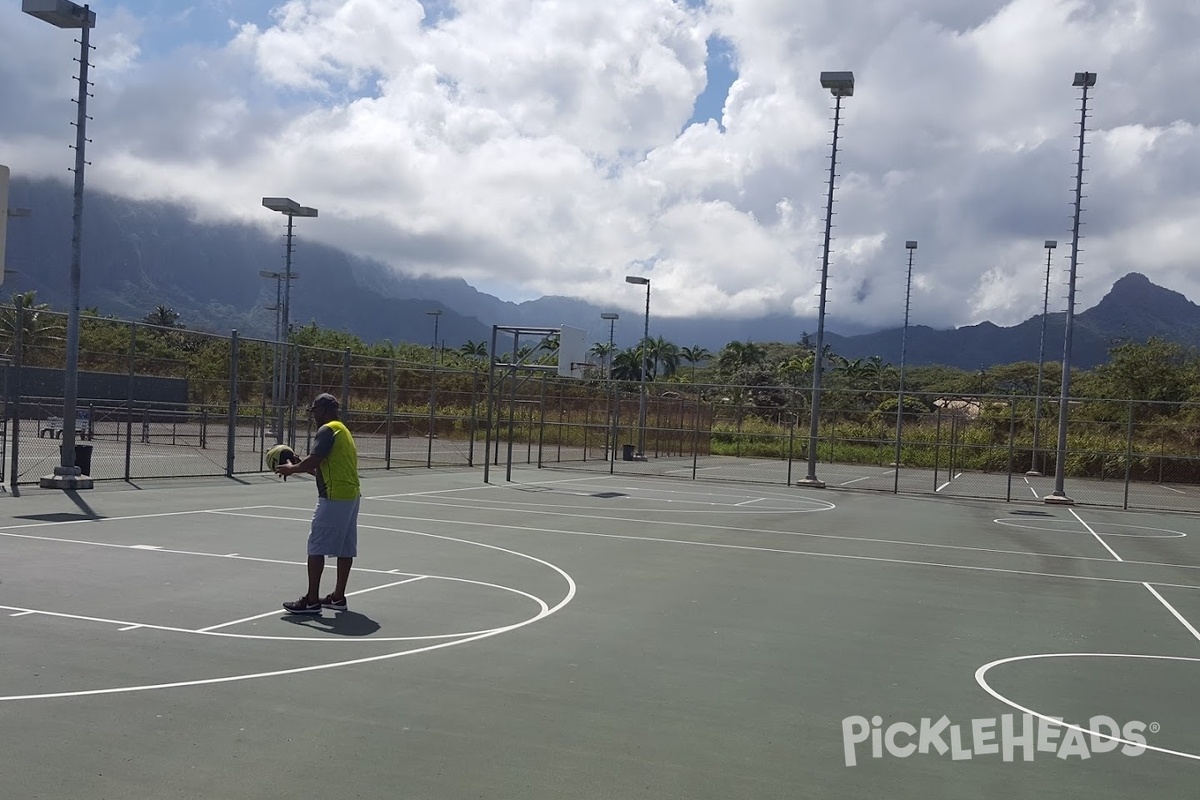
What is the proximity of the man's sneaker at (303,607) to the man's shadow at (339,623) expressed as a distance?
5 cm

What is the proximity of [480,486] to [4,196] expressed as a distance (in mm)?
14920

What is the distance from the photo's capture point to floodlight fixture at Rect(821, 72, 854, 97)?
25.4 m

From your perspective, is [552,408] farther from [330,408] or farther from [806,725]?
[806,725]

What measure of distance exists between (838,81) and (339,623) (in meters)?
21.1

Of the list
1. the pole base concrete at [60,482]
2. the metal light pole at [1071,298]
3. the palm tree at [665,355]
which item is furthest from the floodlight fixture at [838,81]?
the palm tree at [665,355]

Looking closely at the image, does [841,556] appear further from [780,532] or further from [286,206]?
[286,206]

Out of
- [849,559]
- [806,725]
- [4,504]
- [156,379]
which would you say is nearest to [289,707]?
[806,725]

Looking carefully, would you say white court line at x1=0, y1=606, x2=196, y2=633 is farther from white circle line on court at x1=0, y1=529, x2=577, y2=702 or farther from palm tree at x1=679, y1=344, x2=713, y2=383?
palm tree at x1=679, y1=344, x2=713, y2=383

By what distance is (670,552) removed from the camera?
13.6 meters

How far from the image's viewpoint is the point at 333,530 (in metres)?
8.76

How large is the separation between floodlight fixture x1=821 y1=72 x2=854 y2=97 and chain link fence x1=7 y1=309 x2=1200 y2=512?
24.5ft

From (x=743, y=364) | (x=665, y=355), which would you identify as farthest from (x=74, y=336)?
(x=665, y=355)

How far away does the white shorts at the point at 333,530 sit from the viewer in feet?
28.6

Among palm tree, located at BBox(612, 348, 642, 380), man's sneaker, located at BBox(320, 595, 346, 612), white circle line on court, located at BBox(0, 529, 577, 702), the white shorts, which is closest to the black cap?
the white shorts
